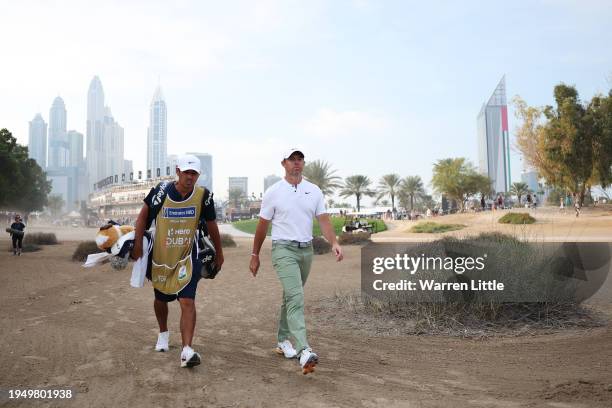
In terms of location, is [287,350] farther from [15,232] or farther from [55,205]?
[55,205]

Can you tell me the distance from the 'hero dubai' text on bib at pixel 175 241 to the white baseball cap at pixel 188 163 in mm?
225

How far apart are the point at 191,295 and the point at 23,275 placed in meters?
10.6

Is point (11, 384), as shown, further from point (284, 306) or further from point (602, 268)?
point (602, 268)

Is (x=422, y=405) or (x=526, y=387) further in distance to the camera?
(x=526, y=387)

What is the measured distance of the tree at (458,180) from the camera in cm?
6188

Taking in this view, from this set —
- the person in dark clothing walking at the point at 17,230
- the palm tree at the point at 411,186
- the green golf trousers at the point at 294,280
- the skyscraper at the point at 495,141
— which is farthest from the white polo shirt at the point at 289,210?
the skyscraper at the point at 495,141

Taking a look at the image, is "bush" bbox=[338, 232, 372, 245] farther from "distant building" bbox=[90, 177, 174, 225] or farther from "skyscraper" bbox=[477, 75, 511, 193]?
"skyscraper" bbox=[477, 75, 511, 193]

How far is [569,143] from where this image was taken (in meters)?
33.8

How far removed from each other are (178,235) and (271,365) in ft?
4.70

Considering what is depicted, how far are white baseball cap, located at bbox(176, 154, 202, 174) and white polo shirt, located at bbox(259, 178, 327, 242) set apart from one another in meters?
0.66

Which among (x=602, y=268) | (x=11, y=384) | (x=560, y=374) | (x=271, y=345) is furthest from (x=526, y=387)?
(x=602, y=268)

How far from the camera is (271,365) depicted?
14.4 feet

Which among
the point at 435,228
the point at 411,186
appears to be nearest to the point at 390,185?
the point at 411,186

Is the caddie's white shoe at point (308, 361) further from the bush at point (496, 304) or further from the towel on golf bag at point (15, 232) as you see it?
the towel on golf bag at point (15, 232)
